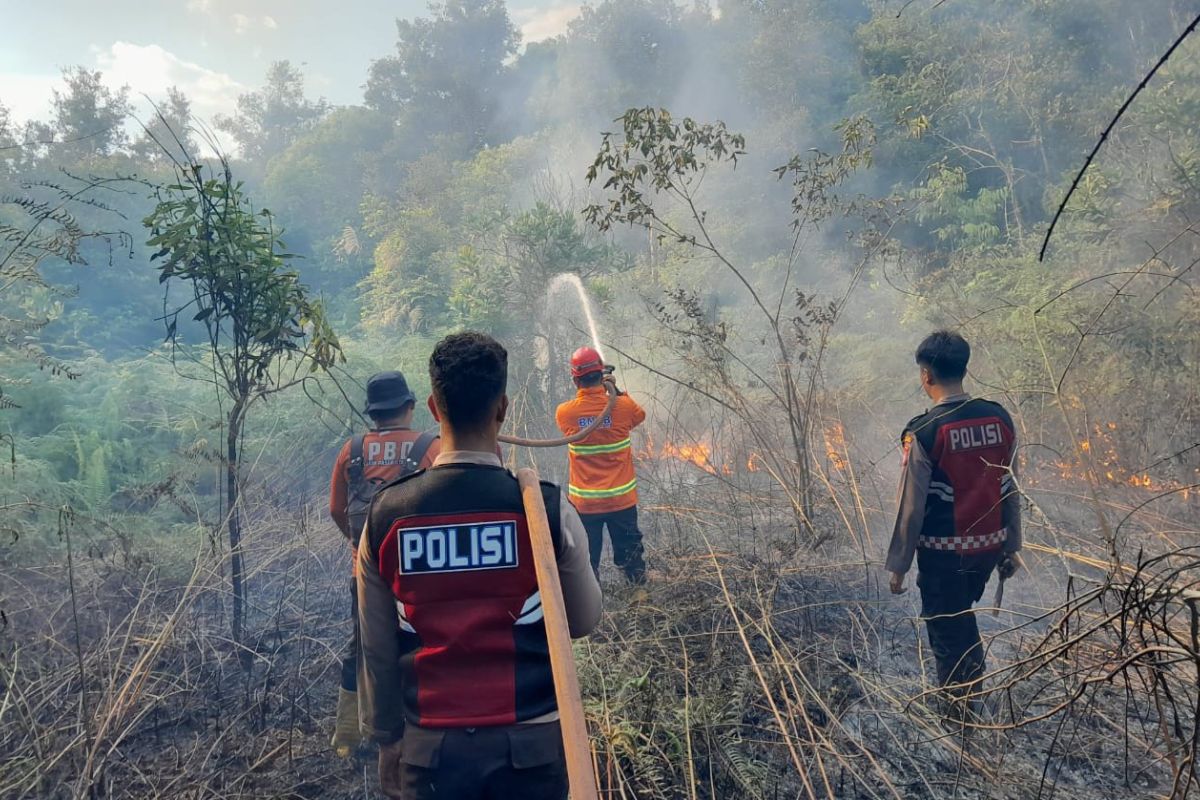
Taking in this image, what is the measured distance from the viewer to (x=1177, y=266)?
33.3 feet

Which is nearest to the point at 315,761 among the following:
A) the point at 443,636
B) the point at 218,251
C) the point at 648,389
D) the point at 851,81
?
the point at 443,636

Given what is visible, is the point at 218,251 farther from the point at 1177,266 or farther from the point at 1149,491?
the point at 1177,266

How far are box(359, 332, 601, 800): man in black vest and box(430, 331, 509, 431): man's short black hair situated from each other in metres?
0.15

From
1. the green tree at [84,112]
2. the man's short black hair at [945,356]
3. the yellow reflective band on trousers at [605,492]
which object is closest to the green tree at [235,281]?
the yellow reflective band on trousers at [605,492]

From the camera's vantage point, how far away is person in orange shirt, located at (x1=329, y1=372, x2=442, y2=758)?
3.92 meters

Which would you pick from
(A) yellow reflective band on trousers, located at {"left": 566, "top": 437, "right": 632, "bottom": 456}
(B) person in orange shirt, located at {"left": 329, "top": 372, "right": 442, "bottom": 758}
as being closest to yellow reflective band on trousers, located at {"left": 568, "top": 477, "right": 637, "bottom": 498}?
(A) yellow reflective band on trousers, located at {"left": 566, "top": 437, "right": 632, "bottom": 456}

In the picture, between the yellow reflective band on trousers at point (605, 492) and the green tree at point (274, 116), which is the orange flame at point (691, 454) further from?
the green tree at point (274, 116)

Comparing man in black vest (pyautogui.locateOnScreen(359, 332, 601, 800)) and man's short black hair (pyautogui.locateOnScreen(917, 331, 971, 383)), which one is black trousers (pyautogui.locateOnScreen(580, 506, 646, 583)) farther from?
man in black vest (pyautogui.locateOnScreen(359, 332, 601, 800))

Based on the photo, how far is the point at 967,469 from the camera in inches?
146

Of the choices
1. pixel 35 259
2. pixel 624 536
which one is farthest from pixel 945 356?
pixel 35 259

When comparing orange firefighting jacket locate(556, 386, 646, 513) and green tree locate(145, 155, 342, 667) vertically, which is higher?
green tree locate(145, 155, 342, 667)

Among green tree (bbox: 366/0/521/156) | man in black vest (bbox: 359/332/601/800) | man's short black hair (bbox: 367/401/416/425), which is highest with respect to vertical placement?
green tree (bbox: 366/0/521/156)

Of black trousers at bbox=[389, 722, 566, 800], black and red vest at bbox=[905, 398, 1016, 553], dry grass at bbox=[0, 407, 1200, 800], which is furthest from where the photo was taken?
black and red vest at bbox=[905, 398, 1016, 553]

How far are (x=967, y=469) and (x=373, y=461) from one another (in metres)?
3.13
